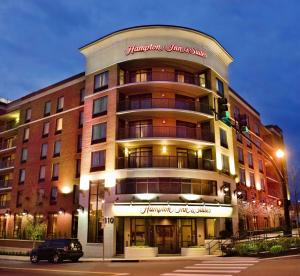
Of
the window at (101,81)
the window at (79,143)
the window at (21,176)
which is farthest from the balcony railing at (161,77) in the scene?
the window at (21,176)

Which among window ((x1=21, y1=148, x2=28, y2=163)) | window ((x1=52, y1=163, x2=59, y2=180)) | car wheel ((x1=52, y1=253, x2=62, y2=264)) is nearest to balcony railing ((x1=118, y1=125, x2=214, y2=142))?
window ((x1=52, y1=163, x2=59, y2=180))

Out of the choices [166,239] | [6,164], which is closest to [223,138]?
[166,239]

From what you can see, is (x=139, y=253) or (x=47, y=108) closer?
(x=139, y=253)

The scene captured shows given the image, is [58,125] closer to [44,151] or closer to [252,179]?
[44,151]

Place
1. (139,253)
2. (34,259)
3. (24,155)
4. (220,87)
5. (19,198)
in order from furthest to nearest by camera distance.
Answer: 1. (24,155)
2. (19,198)
3. (220,87)
4. (139,253)
5. (34,259)

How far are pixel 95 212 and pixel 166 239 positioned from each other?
736cm

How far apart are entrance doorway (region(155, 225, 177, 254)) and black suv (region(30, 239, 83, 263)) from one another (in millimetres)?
8420

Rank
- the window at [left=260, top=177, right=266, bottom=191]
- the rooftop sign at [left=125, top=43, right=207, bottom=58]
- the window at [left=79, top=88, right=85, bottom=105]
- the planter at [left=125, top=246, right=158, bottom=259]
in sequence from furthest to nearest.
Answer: the window at [left=260, top=177, right=266, bottom=191] < the window at [left=79, top=88, right=85, bottom=105] < the rooftop sign at [left=125, top=43, right=207, bottom=58] < the planter at [left=125, top=246, right=158, bottom=259]

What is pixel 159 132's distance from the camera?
35000 mm

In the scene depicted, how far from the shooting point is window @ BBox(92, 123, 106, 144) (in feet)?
119

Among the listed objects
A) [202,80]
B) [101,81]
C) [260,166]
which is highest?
[202,80]

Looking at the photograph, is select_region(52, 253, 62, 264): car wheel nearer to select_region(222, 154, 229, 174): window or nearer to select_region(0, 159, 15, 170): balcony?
select_region(222, 154, 229, 174): window

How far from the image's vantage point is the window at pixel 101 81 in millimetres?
38062

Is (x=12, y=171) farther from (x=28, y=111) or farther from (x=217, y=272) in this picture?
(x=217, y=272)
